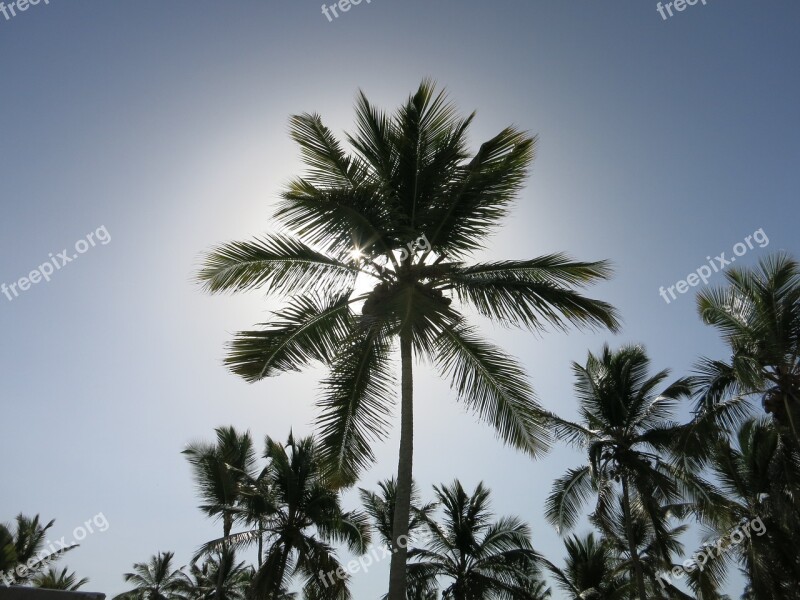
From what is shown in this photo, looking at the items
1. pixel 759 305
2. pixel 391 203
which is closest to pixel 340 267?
pixel 391 203

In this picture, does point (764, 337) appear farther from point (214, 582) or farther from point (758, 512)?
point (214, 582)

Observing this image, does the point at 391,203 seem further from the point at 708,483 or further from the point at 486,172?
the point at 708,483

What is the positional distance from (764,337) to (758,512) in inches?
380

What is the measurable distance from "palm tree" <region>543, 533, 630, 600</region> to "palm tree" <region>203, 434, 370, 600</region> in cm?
1161

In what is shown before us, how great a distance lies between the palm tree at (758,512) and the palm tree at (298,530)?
11865mm

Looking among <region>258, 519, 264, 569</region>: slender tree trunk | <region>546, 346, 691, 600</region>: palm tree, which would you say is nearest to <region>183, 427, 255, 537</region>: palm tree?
<region>258, 519, 264, 569</region>: slender tree trunk

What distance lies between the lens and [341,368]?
9.38 meters

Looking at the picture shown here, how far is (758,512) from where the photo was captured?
20.5 meters

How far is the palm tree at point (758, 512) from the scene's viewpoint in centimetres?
1586

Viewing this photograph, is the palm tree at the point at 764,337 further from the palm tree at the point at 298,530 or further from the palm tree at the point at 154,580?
the palm tree at the point at 154,580

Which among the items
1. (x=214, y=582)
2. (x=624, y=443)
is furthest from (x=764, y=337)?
(x=214, y=582)

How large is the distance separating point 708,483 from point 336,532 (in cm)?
1239

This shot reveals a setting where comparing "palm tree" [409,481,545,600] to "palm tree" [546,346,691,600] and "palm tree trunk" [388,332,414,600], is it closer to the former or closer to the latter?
"palm tree" [546,346,691,600]

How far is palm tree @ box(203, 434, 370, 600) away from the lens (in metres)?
17.8
